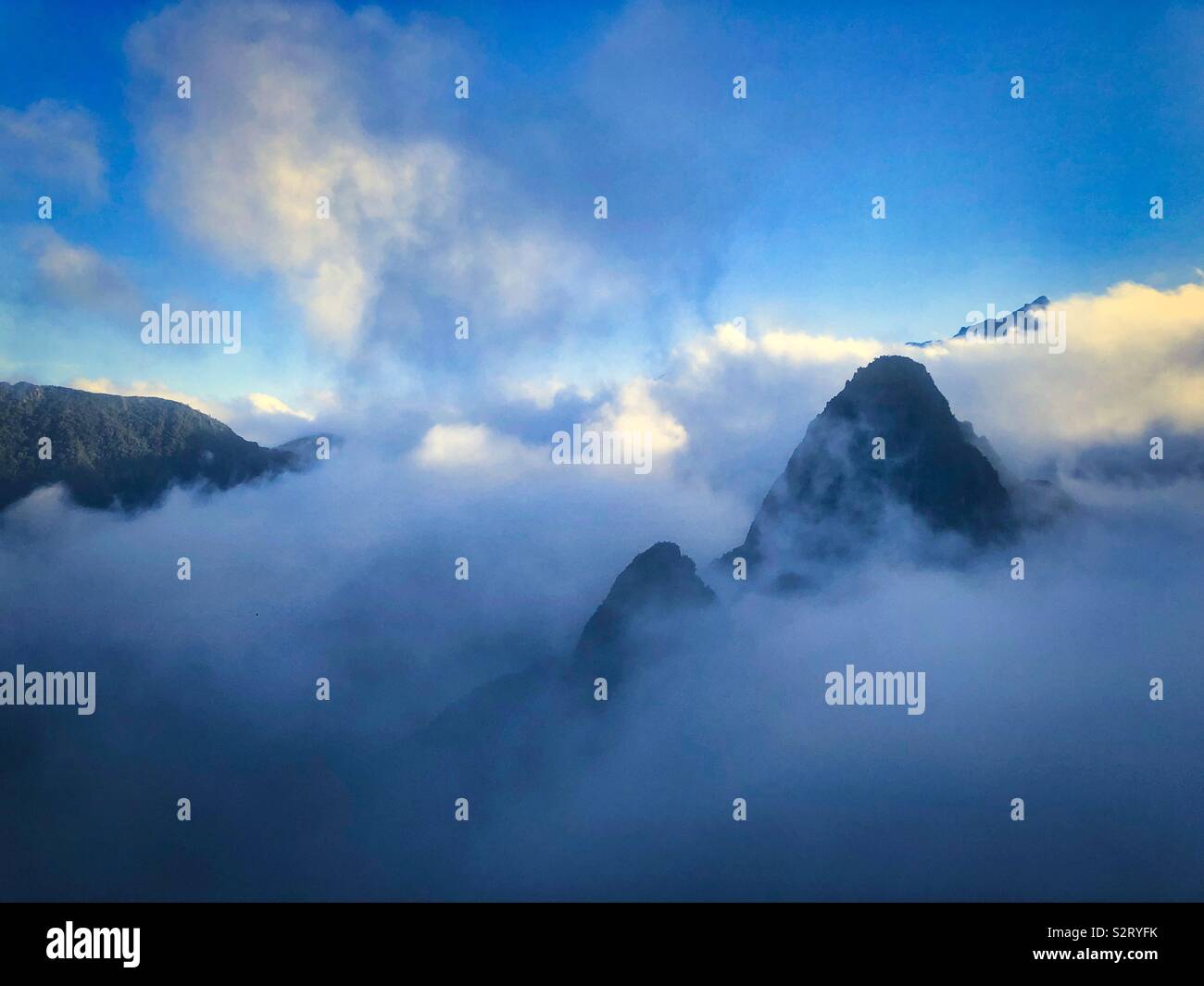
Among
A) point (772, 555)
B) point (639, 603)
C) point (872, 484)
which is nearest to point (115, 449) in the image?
point (639, 603)

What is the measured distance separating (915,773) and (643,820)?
2.07m

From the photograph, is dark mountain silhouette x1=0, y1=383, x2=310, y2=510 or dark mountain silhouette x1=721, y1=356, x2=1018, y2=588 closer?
dark mountain silhouette x1=0, y1=383, x2=310, y2=510

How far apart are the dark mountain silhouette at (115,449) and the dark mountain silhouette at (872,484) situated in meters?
4.34

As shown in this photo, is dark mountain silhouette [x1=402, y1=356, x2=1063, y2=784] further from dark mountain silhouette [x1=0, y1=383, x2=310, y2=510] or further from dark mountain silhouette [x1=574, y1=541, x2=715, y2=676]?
dark mountain silhouette [x1=0, y1=383, x2=310, y2=510]

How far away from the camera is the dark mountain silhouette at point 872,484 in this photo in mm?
4754

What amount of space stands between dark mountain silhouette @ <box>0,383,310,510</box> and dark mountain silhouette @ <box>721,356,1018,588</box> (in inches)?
171

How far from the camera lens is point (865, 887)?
392 centimetres

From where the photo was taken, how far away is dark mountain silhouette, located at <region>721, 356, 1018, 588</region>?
4754 mm

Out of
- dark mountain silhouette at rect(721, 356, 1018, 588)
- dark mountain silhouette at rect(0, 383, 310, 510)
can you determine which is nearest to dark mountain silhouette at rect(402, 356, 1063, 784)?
dark mountain silhouette at rect(721, 356, 1018, 588)

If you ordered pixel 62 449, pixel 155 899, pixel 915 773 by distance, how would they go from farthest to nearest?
pixel 62 449
pixel 915 773
pixel 155 899

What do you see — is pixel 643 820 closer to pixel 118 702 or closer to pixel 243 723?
pixel 243 723
